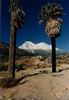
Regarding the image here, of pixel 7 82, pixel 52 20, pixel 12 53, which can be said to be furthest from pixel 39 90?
pixel 52 20

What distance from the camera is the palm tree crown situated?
3007cm

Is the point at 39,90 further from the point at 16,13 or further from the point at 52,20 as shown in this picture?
the point at 52,20

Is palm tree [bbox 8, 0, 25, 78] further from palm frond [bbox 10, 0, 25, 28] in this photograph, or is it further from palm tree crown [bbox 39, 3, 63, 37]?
palm tree crown [bbox 39, 3, 63, 37]

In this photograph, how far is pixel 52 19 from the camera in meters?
30.9

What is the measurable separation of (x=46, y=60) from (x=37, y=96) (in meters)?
19.4

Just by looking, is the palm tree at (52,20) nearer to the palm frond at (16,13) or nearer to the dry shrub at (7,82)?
the palm frond at (16,13)

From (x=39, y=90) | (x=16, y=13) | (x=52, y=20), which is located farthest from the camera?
(x=52, y=20)

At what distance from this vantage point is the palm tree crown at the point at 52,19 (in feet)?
98.7

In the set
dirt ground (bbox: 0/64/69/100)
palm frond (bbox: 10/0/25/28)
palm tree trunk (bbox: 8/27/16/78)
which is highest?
palm frond (bbox: 10/0/25/28)

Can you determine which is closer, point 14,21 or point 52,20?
point 14,21

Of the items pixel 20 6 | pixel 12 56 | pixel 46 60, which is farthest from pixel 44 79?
pixel 46 60

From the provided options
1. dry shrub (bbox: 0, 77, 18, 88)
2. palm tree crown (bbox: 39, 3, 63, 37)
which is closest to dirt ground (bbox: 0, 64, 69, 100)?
dry shrub (bbox: 0, 77, 18, 88)

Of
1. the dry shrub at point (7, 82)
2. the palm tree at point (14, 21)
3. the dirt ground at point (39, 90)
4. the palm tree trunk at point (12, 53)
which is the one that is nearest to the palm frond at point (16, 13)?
the palm tree at point (14, 21)

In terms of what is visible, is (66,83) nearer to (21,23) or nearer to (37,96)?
(37,96)
